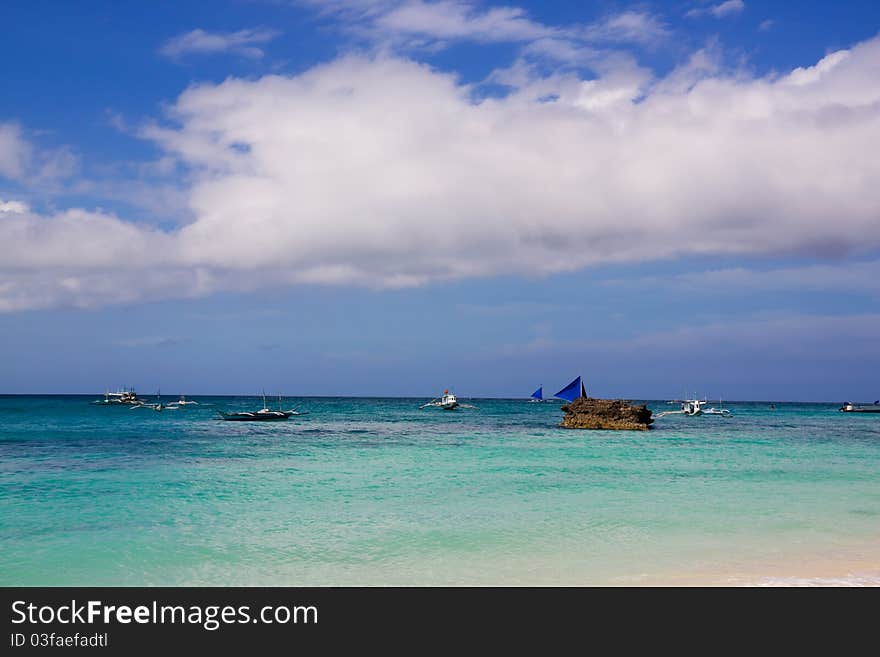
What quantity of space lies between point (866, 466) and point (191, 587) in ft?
95.2

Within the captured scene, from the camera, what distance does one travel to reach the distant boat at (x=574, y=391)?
60000 millimetres

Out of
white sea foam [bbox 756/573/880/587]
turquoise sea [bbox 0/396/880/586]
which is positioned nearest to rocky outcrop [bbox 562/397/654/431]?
turquoise sea [bbox 0/396/880/586]

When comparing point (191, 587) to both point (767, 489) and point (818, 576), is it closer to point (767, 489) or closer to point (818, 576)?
point (818, 576)

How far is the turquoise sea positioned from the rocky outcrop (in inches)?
787

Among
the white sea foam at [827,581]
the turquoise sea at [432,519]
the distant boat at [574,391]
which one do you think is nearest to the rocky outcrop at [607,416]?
the distant boat at [574,391]

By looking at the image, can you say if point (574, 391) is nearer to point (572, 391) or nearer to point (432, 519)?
point (572, 391)

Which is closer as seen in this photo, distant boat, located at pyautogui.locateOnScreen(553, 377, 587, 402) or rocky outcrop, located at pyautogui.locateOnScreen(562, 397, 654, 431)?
rocky outcrop, located at pyautogui.locateOnScreen(562, 397, 654, 431)

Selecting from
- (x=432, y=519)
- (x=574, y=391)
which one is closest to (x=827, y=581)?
(x=432, y=519)

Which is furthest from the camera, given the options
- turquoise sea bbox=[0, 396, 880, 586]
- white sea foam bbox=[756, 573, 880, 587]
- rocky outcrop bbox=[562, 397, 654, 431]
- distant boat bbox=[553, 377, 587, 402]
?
distant boat bbox=[553, 377, 587, 402]

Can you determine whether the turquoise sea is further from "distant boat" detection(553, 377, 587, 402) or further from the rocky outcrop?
"distant boat" detection(553, 377, 587, 402)

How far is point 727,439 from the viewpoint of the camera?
45.0 meters

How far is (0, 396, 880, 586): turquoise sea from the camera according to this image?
11.3m
